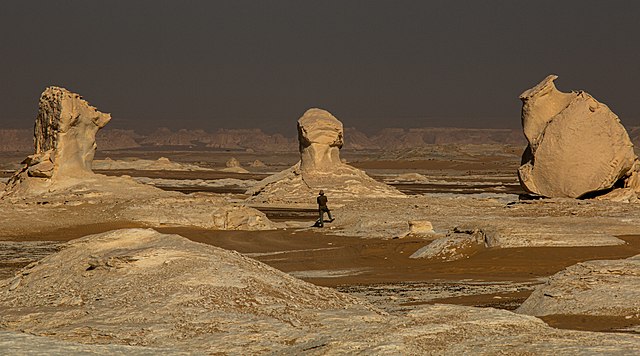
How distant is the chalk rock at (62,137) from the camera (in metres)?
29.8

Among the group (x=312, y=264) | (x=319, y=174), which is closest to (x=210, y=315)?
(x=312, y=264)

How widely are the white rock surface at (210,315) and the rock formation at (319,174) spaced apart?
22010 millimetres

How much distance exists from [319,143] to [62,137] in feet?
28.4

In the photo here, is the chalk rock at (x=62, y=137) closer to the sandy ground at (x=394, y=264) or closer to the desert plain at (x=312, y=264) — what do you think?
the desert plain at (x=312, y=264)

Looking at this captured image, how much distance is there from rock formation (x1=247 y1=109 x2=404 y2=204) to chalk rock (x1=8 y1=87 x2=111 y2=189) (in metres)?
6.64

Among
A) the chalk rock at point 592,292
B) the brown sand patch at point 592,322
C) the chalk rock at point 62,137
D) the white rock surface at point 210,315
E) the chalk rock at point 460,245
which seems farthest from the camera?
the chalk rock at point 62,137

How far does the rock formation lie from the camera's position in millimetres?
34469

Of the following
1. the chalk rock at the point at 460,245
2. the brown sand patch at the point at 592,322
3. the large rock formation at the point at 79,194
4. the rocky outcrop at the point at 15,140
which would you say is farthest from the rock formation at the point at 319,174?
the rocky outcrop at the point at 15,140

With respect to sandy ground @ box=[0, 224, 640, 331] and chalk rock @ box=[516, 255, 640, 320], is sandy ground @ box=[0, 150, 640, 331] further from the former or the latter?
chalk rock @ box=[516, 255, 640, 320]

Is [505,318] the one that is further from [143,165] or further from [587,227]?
[143,165]

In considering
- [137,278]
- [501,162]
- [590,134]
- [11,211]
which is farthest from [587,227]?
[501,162]

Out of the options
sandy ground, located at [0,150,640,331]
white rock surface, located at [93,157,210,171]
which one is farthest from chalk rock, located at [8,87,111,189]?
white rock surface, located at [93,157,210,171]

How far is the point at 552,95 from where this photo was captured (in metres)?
30.6

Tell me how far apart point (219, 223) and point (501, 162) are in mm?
72678
